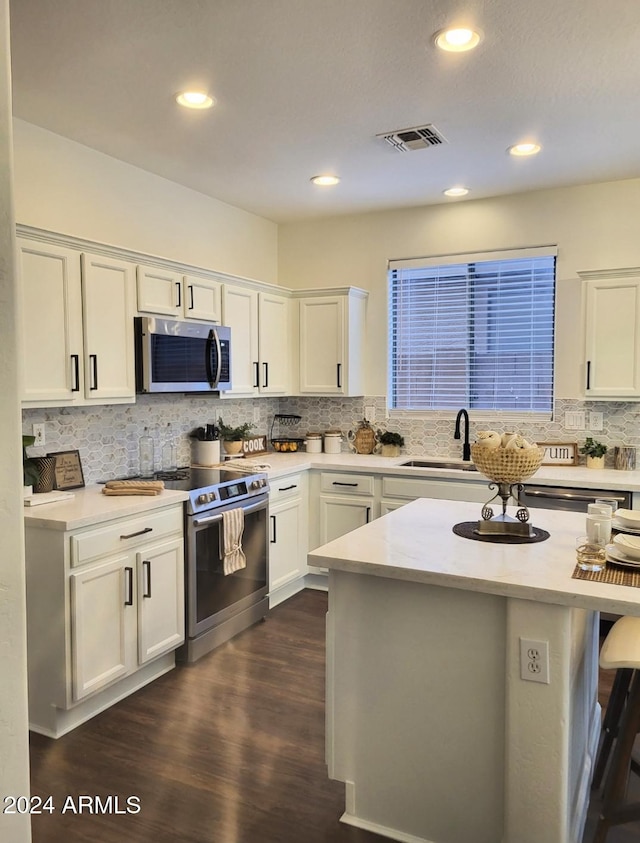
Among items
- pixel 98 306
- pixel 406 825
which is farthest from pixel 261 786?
pixel 98 306

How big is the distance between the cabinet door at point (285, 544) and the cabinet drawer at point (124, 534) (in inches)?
38.8

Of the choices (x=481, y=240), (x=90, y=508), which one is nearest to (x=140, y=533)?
(x=90, y=508)

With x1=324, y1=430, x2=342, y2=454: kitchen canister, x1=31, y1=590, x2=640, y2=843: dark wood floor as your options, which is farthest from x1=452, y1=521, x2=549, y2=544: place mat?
x1=324, y1=430, x2=342, y2=454: kitchen canister

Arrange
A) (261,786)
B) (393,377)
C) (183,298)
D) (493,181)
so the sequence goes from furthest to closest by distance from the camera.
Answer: (393,377) < (493,181) < (183,298) < (261,786)

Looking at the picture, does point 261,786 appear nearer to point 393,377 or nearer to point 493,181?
point 393,377

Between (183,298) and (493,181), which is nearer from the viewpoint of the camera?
(183,298)

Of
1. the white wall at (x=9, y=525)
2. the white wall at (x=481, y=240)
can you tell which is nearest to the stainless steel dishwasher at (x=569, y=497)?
the white wall at (x=481, y=240)

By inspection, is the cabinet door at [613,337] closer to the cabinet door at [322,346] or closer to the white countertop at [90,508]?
the cabinet door at [322,346]

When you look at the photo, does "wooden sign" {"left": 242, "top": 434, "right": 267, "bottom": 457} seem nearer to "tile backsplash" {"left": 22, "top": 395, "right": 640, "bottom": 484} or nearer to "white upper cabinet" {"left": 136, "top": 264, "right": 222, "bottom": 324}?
"tile backsplash" {"left": 22, "top": 395, "right": 640, "bottom": 484}

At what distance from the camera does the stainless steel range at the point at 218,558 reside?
132 inches

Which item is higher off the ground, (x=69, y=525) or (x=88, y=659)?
(x=69, y=525)

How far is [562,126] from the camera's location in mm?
3225

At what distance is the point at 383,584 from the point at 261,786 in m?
0.97

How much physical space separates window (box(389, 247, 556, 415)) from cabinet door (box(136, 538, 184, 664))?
2.44 meters
